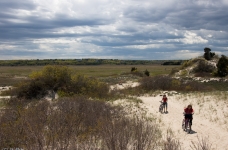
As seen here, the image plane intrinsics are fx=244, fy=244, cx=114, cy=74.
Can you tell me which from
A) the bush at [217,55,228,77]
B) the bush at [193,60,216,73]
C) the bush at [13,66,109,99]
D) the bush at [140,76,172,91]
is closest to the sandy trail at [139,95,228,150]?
the bush at [13,66,109,99]

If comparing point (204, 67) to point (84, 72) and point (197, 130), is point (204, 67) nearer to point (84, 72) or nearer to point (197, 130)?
point (197, 130)

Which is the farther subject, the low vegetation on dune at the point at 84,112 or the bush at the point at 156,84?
the bush at the point at 156,84

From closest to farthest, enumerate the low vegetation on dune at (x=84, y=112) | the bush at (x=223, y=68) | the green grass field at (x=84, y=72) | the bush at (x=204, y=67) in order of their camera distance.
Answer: the low vegetation on dune at (x=84, y=112), the bush at (x=223, y=68), the bush at (x=204, y=67), the green grass field at (x=84, y=72)

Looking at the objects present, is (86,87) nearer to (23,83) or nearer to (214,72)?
(23,83)

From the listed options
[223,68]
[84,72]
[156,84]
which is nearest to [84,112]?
[156,84]

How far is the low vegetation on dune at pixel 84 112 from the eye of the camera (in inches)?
255

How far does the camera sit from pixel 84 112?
11898mm

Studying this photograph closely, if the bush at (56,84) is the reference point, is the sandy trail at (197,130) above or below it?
below

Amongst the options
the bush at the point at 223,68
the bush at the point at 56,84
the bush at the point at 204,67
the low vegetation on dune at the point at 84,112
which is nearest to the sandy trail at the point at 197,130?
the low vegetation on dune at the point at 84,112

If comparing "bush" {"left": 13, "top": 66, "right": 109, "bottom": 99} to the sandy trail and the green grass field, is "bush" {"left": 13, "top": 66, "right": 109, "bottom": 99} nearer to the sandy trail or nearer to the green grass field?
the sandy trail

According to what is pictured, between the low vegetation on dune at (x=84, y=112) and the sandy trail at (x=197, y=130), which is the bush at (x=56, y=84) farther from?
the sandy trail at (x=197, y=130)

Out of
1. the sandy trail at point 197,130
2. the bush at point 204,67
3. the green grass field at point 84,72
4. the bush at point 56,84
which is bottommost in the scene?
the green grass field at point 84,72

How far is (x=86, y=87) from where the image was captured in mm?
25312

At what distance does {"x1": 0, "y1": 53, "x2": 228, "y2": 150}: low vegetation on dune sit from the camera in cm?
649
